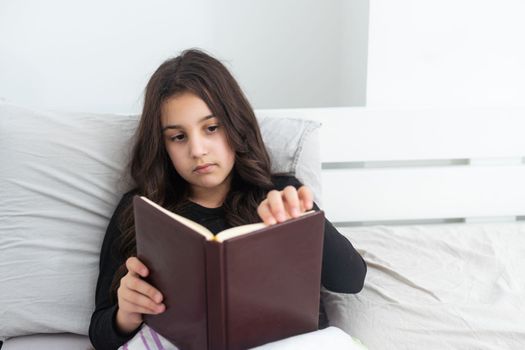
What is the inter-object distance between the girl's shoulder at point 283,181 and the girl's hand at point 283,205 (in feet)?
1.07

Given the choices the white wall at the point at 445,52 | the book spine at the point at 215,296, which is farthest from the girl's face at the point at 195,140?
the white wall at the point at 445,52

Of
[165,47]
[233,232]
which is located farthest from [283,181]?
[165,47]

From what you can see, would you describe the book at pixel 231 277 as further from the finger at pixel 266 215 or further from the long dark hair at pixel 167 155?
the long dark hair at pixel 167 155

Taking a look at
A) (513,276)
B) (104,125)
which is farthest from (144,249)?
(513,276)

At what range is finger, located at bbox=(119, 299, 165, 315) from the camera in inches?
29.3

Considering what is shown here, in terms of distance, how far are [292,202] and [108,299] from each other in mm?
451

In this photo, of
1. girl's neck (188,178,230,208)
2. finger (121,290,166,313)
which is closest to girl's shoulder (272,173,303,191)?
girl's neck (188,178,230,208)

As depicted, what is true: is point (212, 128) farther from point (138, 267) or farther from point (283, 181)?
point (138, 267)

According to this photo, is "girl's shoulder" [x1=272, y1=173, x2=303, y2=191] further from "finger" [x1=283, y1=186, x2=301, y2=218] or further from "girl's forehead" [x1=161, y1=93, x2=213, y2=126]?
"finger" [x1=283, y1=186, x2=301, y2=218]

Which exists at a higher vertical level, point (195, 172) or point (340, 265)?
point (195, 172)

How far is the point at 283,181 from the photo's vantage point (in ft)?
3.56

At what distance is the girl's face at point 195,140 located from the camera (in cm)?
93

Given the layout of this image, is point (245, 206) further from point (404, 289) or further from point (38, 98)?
point (38, 98)

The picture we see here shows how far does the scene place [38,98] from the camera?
1.43 m
